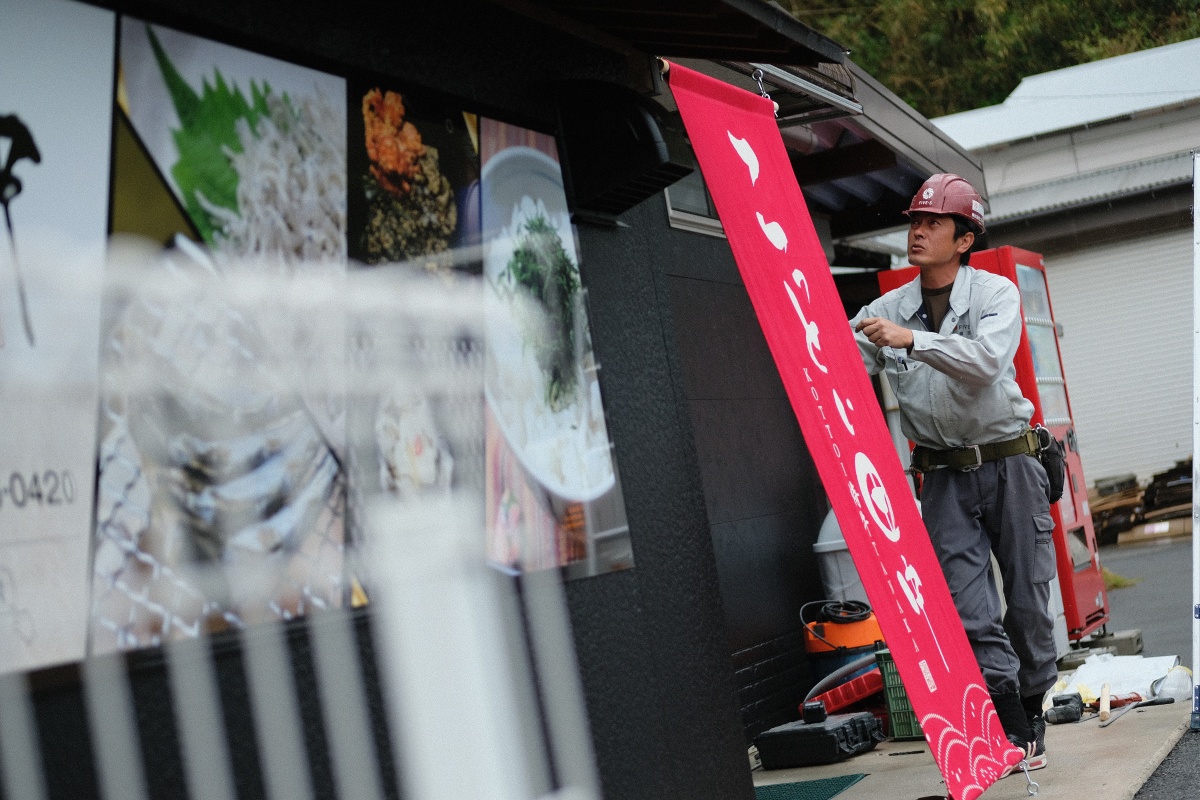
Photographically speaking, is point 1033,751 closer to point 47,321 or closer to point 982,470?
point 982,470

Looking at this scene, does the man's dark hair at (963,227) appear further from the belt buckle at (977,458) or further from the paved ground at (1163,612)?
the paved ground at (1163,612)

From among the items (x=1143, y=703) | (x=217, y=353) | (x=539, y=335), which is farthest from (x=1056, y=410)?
(x=217, y=353)

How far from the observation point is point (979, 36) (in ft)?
107

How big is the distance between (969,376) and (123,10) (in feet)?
10.4

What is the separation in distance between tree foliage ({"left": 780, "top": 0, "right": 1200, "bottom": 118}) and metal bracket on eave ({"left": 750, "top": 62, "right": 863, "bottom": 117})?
2807 cm

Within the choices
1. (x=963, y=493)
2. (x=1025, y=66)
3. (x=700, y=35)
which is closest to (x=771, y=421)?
(x=963, y=493)

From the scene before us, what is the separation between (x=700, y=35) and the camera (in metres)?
3.88

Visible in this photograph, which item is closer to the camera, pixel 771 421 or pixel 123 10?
pixel 123 10

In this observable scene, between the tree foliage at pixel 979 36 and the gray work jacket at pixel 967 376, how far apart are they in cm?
2836

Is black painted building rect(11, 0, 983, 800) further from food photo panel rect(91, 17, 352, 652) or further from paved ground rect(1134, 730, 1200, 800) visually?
paved ground rect(1134, 730, 1200, 800)

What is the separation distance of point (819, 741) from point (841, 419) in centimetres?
253

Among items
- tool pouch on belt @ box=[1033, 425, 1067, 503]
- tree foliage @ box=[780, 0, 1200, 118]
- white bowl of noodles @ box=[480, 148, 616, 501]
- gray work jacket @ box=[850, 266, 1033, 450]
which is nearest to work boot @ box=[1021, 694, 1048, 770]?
tool pouch on belt @ box=[1033, 425, 1067, 503]

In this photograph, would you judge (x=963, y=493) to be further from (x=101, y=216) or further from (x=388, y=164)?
(x=101, y=216)

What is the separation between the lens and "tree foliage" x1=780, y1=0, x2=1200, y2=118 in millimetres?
30672
